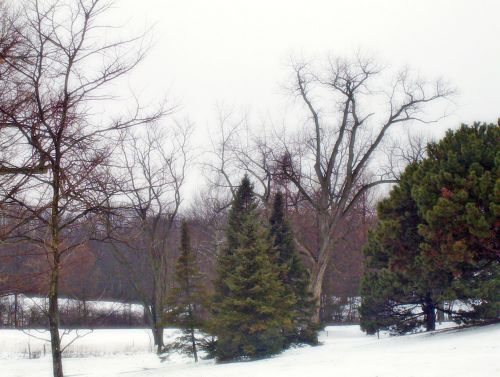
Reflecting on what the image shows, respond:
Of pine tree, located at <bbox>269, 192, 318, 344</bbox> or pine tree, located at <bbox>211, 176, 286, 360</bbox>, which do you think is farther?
pine tree, located at <bbox>269, 192, 318, 344</bbox>

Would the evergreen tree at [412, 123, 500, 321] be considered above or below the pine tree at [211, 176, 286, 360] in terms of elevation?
above

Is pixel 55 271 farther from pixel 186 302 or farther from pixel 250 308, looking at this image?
pixel 186 302

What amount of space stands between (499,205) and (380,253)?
19.8 feet

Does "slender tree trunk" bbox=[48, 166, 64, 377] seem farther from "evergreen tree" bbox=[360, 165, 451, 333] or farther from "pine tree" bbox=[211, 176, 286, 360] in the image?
"evergreen tree" bbox=[360, 165, 451, 333]

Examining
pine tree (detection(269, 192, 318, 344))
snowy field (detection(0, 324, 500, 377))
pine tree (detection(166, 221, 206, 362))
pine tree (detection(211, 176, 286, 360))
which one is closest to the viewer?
snowy field (detection(0, 324, 500, 377))

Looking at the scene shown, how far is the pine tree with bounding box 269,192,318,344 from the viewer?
20750 millimetres

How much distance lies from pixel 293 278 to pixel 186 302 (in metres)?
4.40

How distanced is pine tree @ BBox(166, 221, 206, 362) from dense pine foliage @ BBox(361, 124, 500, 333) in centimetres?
572

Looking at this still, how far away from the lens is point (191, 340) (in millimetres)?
19547

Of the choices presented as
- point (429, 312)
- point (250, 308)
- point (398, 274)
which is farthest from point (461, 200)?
point (250, 308)

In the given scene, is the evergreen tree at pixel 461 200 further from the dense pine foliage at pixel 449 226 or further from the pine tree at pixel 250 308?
the pine tree at pixel 250 308

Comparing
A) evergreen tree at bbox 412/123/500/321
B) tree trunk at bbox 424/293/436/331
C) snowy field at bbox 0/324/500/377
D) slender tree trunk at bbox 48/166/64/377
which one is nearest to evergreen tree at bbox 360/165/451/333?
tree trunk at bbox 424/293/436/331

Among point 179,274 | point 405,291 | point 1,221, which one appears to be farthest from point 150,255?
point 1,221

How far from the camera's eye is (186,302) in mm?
19391
